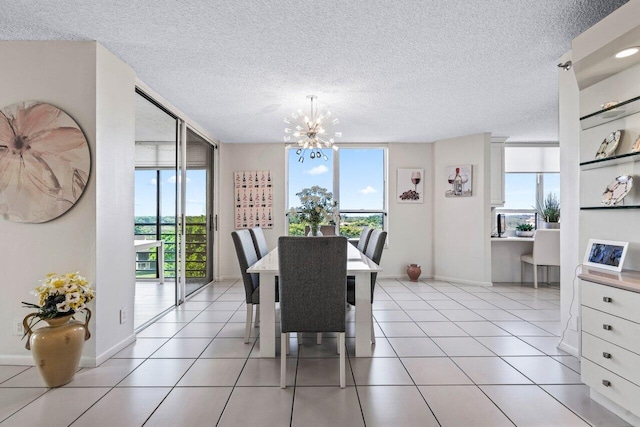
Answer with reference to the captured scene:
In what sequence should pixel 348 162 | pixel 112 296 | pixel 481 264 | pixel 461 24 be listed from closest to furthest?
pixel 461 24 < pixel 112 296 < pixel 481 264 < pixel 348 162

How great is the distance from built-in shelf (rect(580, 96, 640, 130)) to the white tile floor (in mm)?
1753

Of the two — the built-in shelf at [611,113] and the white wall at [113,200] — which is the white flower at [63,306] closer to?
the white wall at [113,200]

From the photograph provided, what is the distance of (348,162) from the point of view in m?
5.95

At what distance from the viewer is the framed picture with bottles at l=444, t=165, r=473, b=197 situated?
17.4ft

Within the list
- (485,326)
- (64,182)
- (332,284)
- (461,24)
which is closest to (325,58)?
(461,24)

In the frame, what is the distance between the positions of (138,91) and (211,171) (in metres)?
2.29

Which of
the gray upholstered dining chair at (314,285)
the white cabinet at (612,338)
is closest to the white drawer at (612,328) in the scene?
the white cabinet at (612,338)

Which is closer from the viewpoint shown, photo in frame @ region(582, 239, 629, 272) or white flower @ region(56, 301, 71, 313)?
photo in frame @ region(582, 239, 629, 272)

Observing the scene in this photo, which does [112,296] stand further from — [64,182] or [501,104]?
[501,104]

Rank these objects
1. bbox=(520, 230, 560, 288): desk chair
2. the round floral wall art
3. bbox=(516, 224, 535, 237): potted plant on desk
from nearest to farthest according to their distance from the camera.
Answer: the round floral wall art → bbox=(520, 230, 560, 288): desk chair → bbox=(516, 224, 535, 237): potted plant on desk

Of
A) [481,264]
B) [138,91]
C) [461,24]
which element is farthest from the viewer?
[481,264]

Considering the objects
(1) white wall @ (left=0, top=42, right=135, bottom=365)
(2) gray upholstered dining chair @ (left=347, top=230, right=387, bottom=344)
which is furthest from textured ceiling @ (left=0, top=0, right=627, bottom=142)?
(2) gray upholstered dining chair @ (left=347, top=230, right=387, bottom=344)

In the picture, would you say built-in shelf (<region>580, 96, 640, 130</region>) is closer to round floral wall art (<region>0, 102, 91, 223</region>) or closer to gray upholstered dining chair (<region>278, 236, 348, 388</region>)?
gray upholstered dining chair (<region>278, 236, 348, 388</region>)

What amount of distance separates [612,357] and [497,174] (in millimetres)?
4175
